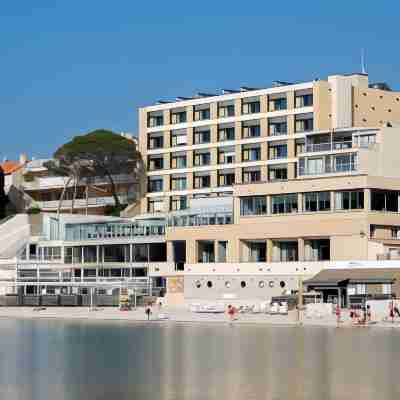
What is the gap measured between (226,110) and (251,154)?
6700 mm

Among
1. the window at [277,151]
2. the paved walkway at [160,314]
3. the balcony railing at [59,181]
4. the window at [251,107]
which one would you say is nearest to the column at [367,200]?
the paved walkway at [160,314]

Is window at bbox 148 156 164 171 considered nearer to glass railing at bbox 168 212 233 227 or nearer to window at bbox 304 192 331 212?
glass railing at bbox 168 212 233 227

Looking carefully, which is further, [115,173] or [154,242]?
[115,173]

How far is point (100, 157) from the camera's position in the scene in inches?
6319

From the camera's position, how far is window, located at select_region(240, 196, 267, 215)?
397ft

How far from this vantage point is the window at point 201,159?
516 ft

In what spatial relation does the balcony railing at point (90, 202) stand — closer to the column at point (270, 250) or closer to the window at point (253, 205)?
the window at point (253, 205)

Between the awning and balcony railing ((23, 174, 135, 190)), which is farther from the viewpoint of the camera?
balcony railing ((23, 174, 135, 190))

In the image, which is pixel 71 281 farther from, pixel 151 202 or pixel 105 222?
pixel 151 202

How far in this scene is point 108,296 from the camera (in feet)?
401

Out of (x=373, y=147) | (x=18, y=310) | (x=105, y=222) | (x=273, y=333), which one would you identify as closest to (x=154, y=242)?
(x=105, y=222)

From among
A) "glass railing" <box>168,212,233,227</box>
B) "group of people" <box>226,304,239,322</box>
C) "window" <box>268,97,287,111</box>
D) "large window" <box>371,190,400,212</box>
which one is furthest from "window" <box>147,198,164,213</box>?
"group of people" <box>226,304,239,322</box>

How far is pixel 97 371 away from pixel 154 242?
68.5m

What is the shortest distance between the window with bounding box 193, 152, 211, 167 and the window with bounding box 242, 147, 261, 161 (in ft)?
19.2
